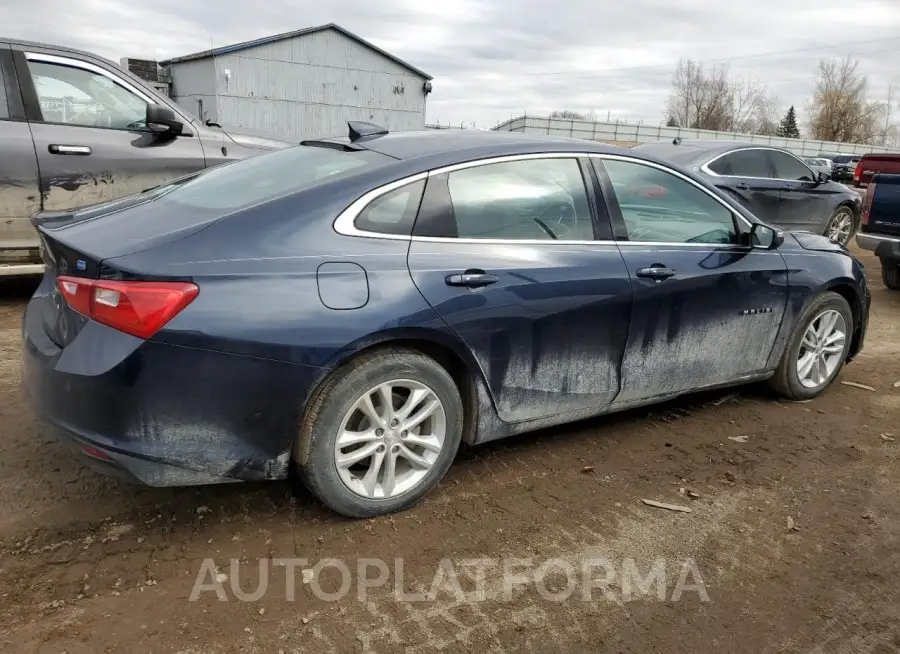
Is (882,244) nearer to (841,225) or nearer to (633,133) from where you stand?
A: (841,225)

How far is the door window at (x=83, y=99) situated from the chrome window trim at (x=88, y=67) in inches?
0.7

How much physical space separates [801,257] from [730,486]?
5.42 feet

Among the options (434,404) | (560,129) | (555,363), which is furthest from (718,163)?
(560,129)

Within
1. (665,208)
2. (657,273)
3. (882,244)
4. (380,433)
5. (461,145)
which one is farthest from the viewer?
(882,244)

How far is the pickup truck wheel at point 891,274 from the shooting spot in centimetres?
827

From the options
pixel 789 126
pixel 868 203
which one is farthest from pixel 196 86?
pixel 789 126

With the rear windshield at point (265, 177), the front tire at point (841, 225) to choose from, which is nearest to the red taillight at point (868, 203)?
the front tire at point (841, 225)

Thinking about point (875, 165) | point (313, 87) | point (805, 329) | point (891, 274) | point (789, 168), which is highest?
point (313, 87)

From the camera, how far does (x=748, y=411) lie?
177 inches

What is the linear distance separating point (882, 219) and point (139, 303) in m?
7.92

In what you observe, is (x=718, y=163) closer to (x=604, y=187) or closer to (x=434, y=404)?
(x=604, y=187)

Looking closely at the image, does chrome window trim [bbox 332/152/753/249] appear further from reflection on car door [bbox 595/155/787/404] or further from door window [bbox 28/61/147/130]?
door window [bbox 28/61/147/130]

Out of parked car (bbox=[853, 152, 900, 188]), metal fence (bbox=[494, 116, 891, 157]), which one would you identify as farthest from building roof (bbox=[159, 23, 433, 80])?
parked car (bbox=[853, 152, 900, 188])

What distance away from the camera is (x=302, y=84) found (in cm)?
3133
